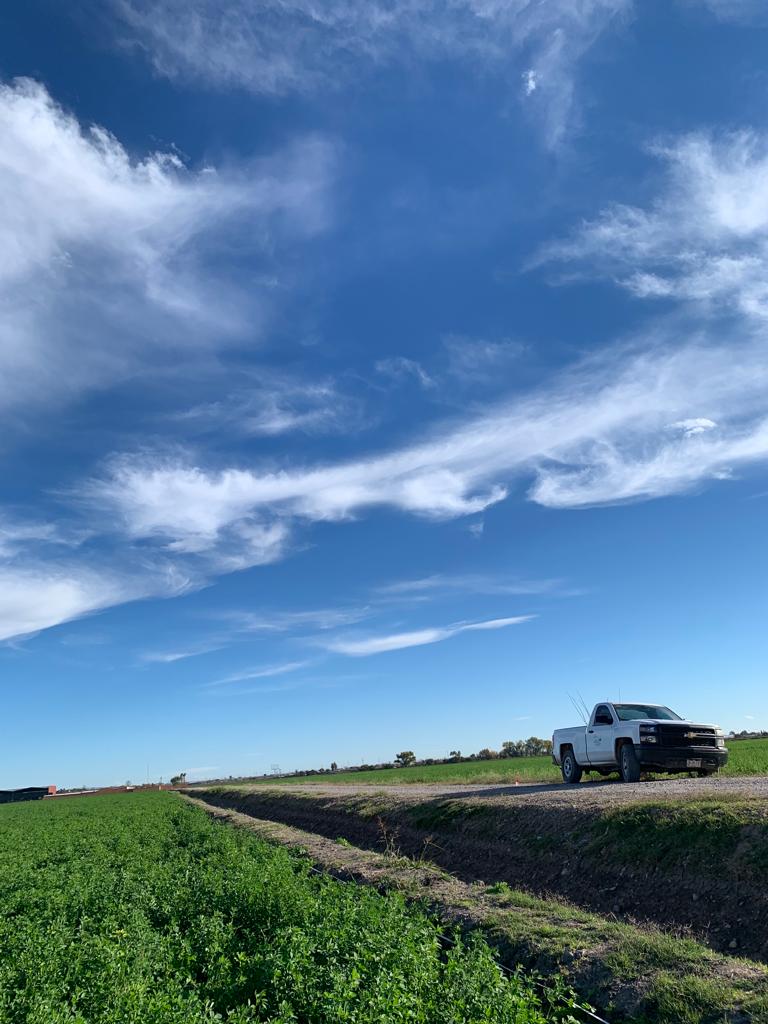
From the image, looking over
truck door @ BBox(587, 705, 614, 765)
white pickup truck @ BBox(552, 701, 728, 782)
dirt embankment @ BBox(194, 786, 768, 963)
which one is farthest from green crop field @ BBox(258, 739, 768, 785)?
dirt embankment @ BBox(194, 786, 768, 963)

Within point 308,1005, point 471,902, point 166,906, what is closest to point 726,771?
point 471,902

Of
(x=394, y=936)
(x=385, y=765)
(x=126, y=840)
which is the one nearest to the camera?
(x=394, y=936)

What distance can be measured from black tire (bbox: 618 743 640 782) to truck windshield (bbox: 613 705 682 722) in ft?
3.14

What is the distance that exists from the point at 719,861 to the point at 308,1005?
673 cm

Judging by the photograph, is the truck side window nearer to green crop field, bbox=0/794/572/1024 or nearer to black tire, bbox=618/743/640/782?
black tire, bbox=618/743/640/782

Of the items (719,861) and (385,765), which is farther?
(385,765)

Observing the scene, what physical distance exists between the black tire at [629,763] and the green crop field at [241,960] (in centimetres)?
1083

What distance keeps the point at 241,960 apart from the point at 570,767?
1798 cm

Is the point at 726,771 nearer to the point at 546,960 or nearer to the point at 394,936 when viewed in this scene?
the point at 546,960

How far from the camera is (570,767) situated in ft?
75.4

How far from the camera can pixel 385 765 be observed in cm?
12231

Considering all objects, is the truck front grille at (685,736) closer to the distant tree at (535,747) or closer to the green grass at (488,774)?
the green grass at (488,774)

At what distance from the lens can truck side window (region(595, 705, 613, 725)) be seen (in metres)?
20.6

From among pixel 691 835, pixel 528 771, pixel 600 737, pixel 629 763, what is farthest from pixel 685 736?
pixel 528 771
